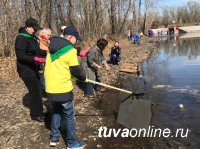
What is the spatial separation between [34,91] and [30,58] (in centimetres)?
82

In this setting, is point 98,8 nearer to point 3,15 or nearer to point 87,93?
point 3,15

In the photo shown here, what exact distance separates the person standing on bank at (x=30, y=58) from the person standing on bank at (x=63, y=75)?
3.78 feet

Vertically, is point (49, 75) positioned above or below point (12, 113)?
above

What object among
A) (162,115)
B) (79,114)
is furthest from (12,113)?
(162,115)

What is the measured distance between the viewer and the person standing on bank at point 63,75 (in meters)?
5.27

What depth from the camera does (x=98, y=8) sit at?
2880cm

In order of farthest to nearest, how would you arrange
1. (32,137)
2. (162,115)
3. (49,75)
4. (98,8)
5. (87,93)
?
(98,8), (87,93), (162,115), (32,137), (49,75)

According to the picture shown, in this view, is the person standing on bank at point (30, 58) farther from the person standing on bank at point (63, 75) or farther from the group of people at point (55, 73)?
the person standing on bank at point (63, 75)

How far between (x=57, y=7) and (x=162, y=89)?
848 inches

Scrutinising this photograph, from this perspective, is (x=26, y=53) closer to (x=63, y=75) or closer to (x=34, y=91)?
(x=34, y=91)

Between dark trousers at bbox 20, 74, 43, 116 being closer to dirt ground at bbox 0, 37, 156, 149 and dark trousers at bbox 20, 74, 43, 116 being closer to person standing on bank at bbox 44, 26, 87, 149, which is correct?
dirt ground at bbox 0, 37, 156, 149

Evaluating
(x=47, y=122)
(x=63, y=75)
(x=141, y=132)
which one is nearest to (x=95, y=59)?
(x=47, y=122)

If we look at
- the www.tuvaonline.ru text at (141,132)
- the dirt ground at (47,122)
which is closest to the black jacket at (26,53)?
the dirt ground at (47,122)

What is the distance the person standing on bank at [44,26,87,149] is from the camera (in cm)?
527
